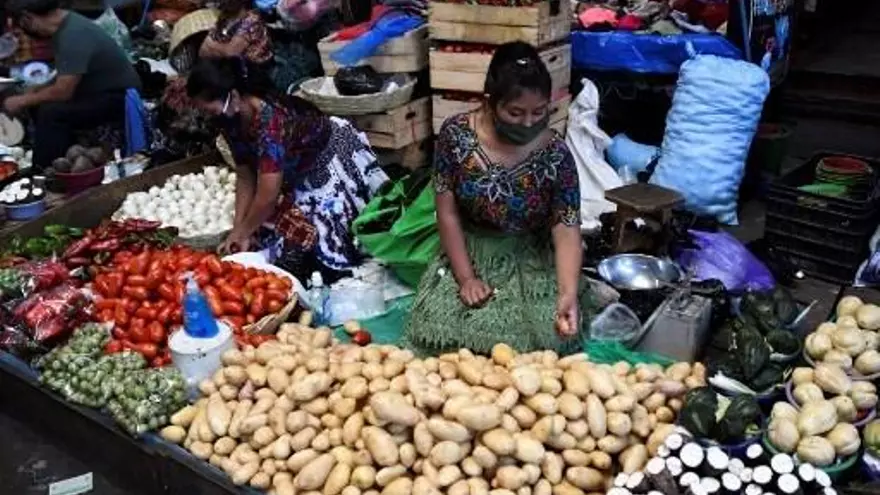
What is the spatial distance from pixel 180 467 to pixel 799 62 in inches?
208

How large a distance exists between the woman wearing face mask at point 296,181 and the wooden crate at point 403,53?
74cm

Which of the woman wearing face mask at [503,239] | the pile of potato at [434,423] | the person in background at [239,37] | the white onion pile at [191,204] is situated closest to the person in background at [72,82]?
the person in background at [239,37]

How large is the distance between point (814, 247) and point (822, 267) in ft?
0.34

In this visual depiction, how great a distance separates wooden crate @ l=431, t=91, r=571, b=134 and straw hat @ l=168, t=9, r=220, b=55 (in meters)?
1.96

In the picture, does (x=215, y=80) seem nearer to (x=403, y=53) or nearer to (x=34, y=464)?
(x=34, y=464)

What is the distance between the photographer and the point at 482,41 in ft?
16.0

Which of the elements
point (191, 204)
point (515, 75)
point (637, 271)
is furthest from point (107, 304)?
point (637, 271)

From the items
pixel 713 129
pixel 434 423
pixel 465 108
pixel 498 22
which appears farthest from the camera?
pixel 465 108

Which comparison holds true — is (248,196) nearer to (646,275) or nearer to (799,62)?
(646,275)

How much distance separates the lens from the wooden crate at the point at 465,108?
5.03 metres

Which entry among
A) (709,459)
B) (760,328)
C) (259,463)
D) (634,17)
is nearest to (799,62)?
(634,17)

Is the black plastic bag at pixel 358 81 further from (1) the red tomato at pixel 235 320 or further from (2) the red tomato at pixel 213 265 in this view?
(1) the red tomato at pixel 235 320

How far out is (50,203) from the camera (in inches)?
200

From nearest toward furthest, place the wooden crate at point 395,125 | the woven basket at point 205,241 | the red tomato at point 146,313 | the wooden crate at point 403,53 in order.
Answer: the red tomato at point 146,313, the woven basket at point 205,241, the wooden crate at point 395,125, the wooden crate at point 403,53
